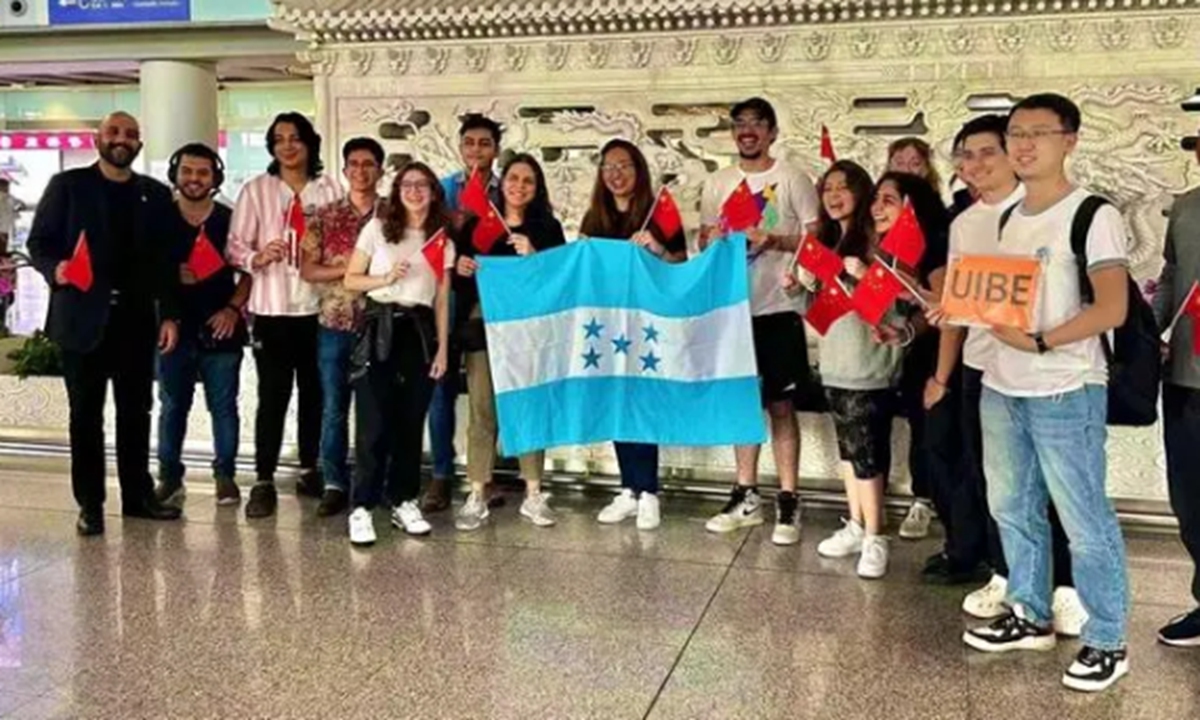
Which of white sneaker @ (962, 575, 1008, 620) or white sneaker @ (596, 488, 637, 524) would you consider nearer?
white sneaker @ (962, 575, 1008, 620)

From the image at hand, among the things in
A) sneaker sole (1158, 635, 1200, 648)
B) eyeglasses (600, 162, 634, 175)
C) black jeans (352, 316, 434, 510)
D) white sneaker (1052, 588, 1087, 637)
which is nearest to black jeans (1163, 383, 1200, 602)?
sneaker sole (1158, 635, 1200, 648)

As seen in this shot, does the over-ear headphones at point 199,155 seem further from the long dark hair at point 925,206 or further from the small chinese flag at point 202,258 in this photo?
the long dark hair at point 925,206

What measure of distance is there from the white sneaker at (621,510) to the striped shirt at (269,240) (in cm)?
152

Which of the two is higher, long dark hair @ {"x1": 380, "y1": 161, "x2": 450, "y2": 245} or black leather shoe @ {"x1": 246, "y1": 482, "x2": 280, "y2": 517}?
long dark hair @ {"x1": 380, "y1": 161, "x2": 450, "y2": 245}

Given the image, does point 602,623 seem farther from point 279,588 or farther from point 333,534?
point 333,534

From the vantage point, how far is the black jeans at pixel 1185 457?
3262mm

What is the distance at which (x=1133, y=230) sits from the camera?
6.20 metres

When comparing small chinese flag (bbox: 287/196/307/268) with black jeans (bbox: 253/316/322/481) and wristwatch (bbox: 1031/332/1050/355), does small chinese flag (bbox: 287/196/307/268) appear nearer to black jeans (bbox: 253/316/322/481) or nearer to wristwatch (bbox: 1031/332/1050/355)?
black jeans (bbox: 253/316/322/481)

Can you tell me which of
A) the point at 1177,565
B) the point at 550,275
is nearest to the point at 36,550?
the point at 550,275

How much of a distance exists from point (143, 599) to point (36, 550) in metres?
0.87

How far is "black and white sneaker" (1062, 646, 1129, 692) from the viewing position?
308 centimetres

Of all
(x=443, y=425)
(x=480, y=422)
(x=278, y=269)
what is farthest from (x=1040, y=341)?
(x=278, y=269)

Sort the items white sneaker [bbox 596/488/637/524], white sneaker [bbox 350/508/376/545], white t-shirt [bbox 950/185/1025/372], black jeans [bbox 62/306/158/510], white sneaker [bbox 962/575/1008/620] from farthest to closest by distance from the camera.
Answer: white sneaker [bbox 596/488/637/524] → black jeans [bbox 62/306/158/510] → white sneaker [bbox 350/508/376/545] → white sneaker [bbox 962/575/1008/620] → white t-shirt [bbox 950/185/1025/372]

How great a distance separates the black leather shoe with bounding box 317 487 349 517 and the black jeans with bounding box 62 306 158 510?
783 millimetres
